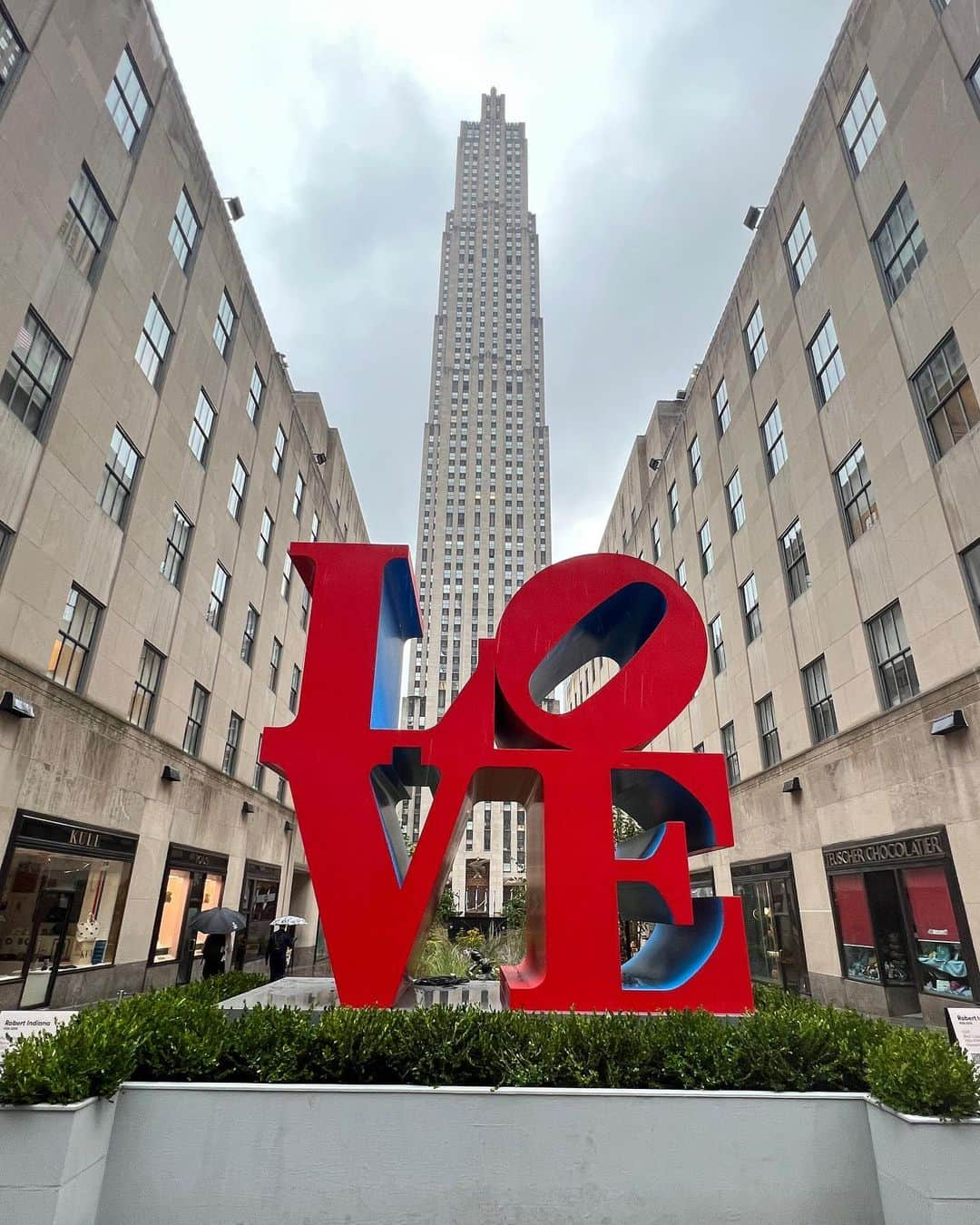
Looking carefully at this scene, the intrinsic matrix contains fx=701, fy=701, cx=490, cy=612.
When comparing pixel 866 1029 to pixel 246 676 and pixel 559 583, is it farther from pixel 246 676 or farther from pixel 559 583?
pixel 246 676

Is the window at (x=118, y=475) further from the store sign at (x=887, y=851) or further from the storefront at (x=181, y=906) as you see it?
the store sign at (x=887, y=851)

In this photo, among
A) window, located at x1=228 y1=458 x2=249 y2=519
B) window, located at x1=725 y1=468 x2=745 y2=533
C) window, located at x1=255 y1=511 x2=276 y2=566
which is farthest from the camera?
window, located at x1=255 y1=511 x2=276 y2=566

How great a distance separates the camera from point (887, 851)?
1533 cm

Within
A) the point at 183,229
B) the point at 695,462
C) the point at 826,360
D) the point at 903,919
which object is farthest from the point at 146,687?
the point at 695,462

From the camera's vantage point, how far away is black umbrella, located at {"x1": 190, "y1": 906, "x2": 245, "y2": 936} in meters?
17.0

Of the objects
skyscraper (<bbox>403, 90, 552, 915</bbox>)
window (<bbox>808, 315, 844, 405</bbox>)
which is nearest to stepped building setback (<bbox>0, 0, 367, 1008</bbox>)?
window (<bbox>808, 315, 844, 405</bbox>)

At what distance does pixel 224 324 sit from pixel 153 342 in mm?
5562

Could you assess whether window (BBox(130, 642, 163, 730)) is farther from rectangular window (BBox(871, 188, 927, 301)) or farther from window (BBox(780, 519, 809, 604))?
rectangular window (BBox(871, 188, 927, 301))

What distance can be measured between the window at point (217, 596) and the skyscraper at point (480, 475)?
77.6m

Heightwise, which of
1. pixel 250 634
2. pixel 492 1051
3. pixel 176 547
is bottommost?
pixel 492 1051

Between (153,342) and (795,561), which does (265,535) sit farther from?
(795,561)

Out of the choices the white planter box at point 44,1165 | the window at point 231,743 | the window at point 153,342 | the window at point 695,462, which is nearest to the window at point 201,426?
the window at point 153,342

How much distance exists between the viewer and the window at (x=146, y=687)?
730 inches

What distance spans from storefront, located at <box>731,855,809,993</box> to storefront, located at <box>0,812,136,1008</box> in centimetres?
1580
